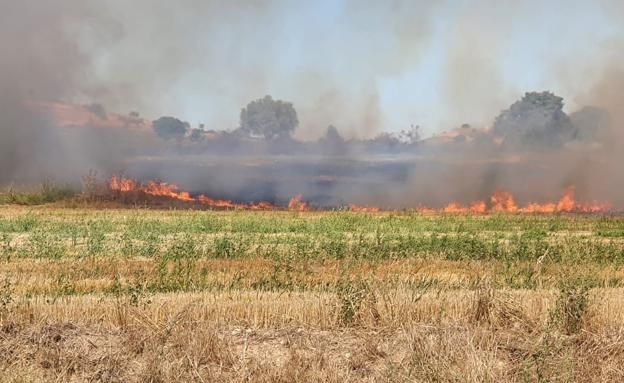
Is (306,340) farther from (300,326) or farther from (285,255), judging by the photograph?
(285,255)

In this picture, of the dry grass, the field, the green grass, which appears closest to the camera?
the dry grass

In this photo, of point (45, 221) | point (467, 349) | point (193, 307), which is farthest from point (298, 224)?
point (467, 349)

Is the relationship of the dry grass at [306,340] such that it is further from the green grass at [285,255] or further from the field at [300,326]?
the green grass at [285,255]

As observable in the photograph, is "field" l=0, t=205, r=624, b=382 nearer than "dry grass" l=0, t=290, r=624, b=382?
No

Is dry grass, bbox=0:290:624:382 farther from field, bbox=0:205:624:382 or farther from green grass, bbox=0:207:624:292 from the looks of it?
green grass, bbox=0:207:624:292

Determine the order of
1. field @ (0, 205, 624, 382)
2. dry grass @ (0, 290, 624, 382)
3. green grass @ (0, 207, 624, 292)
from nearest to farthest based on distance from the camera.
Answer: dry grass @ (0, 290, 624, 382)
field @ (0, 205, 624, 382)
green grass @ (0, 207, 624, 292)

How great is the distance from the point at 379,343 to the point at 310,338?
1147mm

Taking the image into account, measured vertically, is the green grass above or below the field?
below

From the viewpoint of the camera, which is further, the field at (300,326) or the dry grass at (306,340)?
the field at (300,326)

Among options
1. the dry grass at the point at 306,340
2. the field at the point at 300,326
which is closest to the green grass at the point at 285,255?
the field at the point at 300,326

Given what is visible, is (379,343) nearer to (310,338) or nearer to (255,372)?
(310,338)

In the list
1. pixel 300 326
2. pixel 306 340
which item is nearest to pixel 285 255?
pixel 300 326

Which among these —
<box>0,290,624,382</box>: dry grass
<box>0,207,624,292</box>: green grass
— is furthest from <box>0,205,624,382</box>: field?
<box>0,207,624,292</box>: green grass

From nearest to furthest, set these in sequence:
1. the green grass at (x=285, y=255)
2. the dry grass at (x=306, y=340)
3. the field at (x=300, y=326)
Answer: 1. the dry grass at (x=306, y=340)
2. the field at (x=300, y=326)
3. the green grass at (x=285, y=255)
